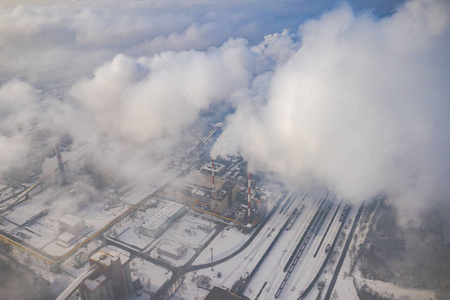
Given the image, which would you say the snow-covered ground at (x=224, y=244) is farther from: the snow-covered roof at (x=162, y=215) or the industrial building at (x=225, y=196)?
the snow-covered roof at (x=162, y=215)

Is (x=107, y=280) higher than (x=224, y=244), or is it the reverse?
(x=107, y=280)

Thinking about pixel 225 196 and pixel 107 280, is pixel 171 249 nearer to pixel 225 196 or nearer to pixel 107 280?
pixel 107 280

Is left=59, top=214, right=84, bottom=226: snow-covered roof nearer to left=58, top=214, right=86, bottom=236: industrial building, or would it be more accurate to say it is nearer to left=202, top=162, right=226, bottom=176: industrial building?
left=58, top=214, right=86, bottom=236: industrial building

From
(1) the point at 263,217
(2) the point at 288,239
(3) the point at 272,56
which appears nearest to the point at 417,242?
(2) the point at 288,239

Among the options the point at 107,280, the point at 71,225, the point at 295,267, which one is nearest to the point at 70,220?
the point at 71,225

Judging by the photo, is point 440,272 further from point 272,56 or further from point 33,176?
point 272,56

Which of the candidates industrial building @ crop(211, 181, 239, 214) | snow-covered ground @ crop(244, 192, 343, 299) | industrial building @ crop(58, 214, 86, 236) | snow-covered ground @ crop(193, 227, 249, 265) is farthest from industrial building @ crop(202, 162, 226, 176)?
industrial building @ crop(58, 214, 86, 236)
